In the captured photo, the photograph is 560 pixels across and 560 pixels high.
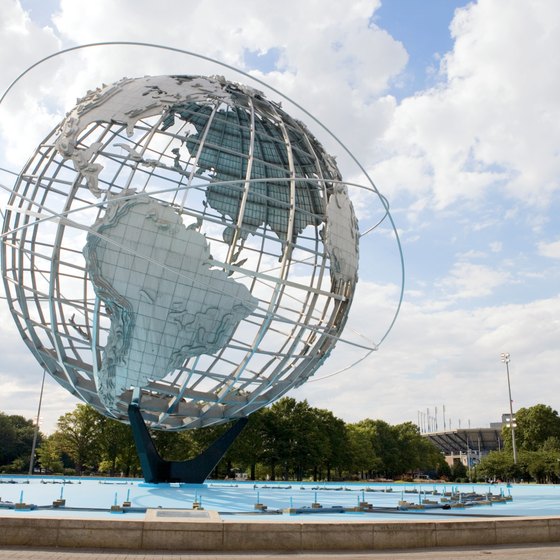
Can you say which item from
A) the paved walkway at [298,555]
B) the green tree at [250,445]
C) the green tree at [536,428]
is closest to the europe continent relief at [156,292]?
the paved walkway at [298,555]

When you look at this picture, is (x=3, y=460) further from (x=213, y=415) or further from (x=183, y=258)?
(x=183, y=258)

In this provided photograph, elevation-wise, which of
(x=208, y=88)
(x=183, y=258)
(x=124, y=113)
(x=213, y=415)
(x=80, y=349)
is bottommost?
(x=213, y=415)

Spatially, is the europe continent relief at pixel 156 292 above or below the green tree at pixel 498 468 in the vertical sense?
above

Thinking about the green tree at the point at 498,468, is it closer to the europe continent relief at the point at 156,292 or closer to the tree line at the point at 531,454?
the tree line at the point at 531,454

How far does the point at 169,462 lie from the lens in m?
20.6

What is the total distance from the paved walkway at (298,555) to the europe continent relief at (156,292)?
29.3ft

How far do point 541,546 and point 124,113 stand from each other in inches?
600

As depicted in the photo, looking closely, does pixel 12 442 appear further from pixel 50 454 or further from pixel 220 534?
pixel 220 534

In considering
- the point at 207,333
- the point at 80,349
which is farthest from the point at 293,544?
the point at 80,349

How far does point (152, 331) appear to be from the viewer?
1611cm

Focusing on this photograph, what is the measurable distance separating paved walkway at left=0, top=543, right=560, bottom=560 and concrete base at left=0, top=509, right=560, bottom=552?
0.45 ft

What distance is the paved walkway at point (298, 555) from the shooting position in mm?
7090

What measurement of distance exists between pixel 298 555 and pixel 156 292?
31.6 ft

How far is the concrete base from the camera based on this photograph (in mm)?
7578
